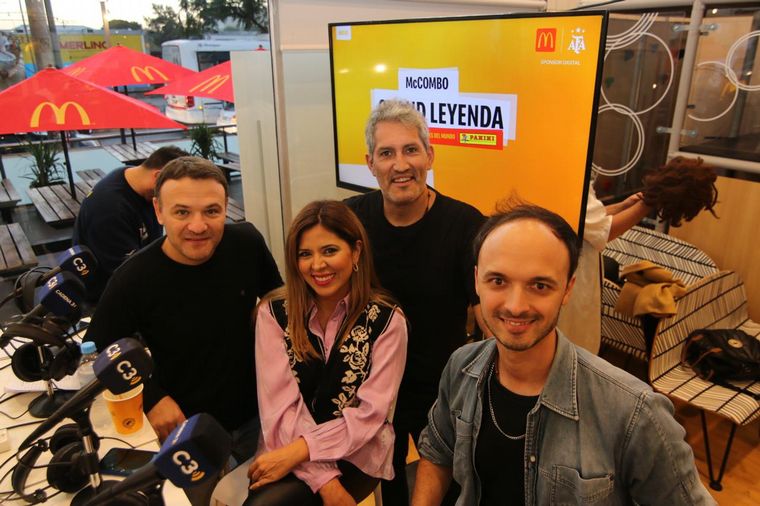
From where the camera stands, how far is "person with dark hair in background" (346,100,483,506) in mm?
1781

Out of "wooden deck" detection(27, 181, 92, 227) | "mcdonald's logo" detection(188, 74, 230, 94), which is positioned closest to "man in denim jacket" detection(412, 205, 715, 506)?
"mcdonald's logo" detection(188, 74, 230, 94)

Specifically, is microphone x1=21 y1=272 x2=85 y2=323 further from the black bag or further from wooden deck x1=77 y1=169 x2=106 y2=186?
wooden deck x1=77 y1=169 x2=106 y2=186

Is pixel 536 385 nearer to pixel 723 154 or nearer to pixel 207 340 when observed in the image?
pixel 207 340

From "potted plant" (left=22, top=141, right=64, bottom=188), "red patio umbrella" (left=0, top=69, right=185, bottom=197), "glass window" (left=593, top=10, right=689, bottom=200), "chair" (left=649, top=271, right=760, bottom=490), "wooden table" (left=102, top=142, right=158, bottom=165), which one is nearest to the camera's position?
"chair" (left=649, top=271, right=760, bottom=490)

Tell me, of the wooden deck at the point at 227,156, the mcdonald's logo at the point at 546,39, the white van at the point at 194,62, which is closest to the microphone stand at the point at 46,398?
the mcdonald's logo at the point at 546,39

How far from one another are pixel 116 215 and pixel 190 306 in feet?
4.13

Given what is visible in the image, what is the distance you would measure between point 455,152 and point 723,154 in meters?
1.89

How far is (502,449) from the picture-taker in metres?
1.26

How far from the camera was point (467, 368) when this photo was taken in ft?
4.54

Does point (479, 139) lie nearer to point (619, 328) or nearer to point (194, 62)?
point (619, 328)

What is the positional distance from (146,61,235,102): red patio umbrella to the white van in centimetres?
17

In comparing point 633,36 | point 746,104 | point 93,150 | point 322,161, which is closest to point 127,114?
point 322,161

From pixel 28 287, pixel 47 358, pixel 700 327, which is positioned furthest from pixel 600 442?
pixel 700 327

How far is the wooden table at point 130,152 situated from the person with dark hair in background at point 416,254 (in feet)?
10.3
